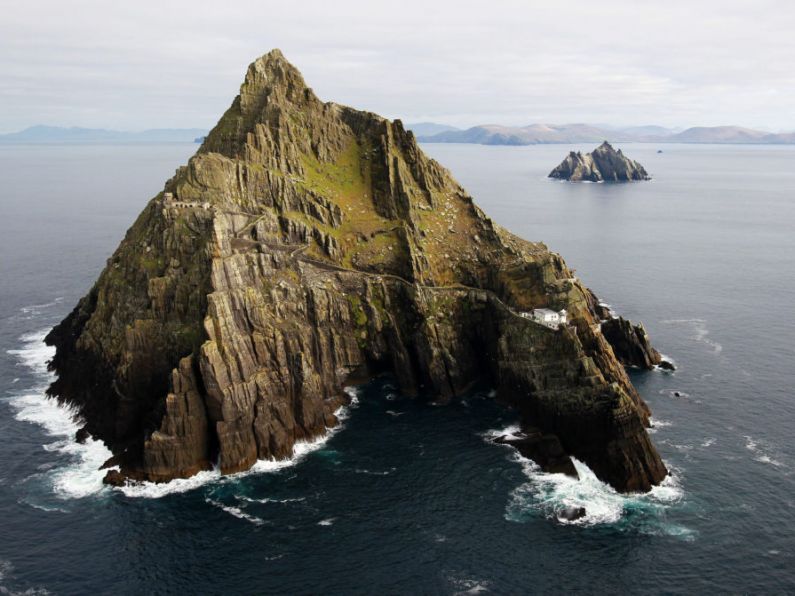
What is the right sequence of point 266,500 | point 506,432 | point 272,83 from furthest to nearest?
point 272,83
point 506,432
point 266,500

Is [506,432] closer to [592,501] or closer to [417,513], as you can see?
[592,501]

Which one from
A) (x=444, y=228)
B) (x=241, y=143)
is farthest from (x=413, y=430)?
(x=241, y=143)

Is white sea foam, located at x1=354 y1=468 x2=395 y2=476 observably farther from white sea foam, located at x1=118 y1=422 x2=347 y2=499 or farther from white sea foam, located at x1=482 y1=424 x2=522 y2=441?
white sea foam, located at x1=482 y1=424 x2=522 y2=441

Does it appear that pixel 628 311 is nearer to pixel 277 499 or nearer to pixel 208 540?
pixel 277 499

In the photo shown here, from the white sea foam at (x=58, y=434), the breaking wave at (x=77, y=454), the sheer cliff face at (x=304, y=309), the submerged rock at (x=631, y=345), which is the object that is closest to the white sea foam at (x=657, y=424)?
the sheer cliff face at (x=304, y=309)

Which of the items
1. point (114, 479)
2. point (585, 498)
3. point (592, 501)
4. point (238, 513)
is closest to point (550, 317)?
point (585, 498)
